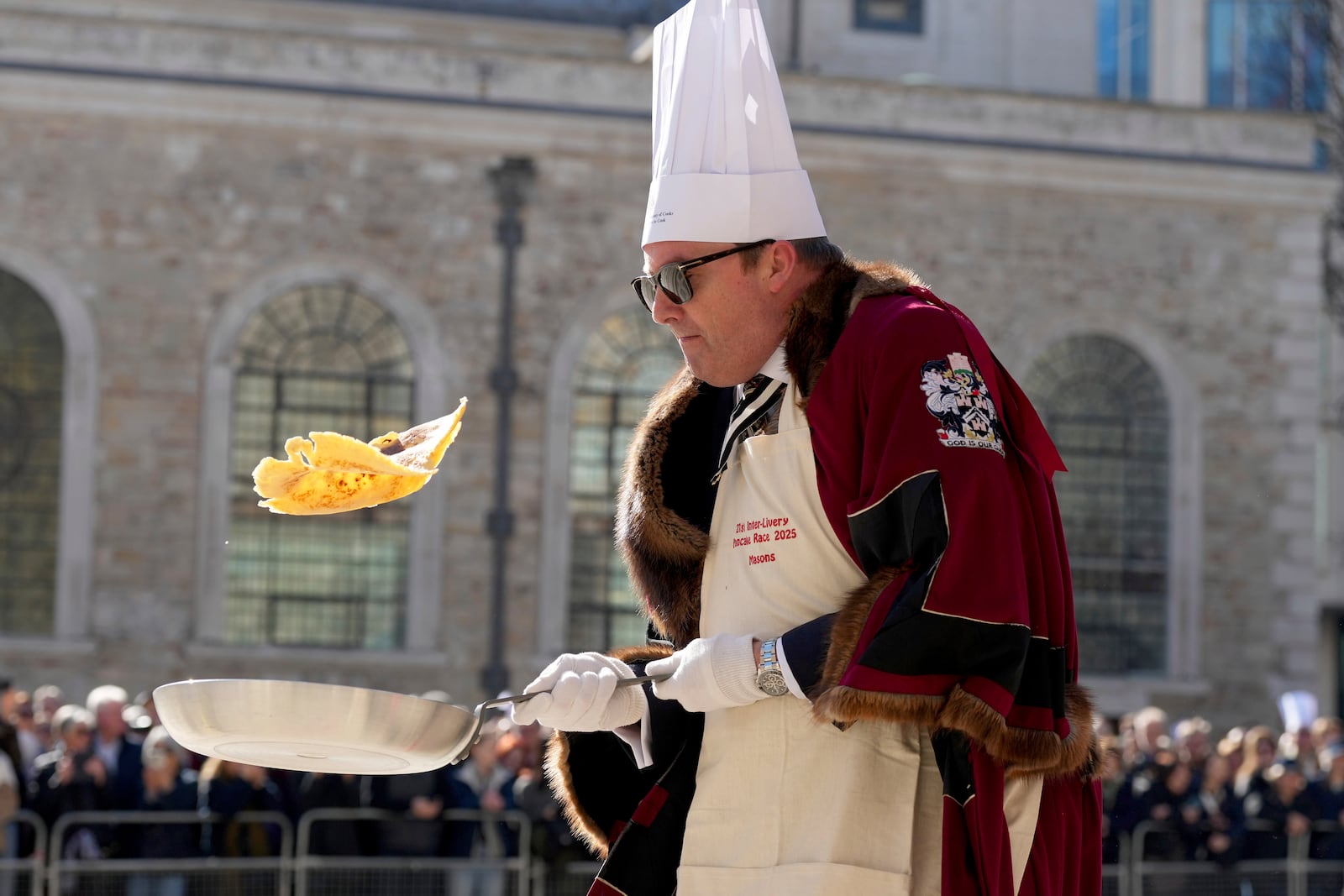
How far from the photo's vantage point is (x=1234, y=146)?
21.0m

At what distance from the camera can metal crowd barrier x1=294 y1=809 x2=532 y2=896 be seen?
37.6 ft

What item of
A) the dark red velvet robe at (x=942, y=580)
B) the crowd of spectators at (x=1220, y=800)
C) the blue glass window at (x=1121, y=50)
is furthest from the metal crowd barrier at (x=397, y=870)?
the blue glass window at (x=1121, y=50)

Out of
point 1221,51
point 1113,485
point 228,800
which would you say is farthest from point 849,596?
point 1221,51

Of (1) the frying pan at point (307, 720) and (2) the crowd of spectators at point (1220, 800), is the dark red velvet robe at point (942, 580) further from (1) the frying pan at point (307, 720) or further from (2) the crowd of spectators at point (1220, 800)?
(2) the crowd of spectators at point (1220, 800)

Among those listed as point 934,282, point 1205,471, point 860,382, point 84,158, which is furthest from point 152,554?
point 860,382

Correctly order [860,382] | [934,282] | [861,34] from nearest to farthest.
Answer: [860,382], [934,282], [861,34]

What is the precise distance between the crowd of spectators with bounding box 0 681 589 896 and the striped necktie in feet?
26.2

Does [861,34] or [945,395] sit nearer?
[945,395]

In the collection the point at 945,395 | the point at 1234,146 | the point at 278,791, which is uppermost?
the point at 1234,146

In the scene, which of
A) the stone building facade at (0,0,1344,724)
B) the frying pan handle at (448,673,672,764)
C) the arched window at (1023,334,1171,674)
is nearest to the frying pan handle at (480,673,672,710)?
the frying pan handle at (448,673,672,764)

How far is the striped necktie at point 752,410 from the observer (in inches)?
151

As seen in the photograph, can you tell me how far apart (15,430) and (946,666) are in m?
15.9

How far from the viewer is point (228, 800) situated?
11.5 m

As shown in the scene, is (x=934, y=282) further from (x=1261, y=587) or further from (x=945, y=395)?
(x=945, y=395)
